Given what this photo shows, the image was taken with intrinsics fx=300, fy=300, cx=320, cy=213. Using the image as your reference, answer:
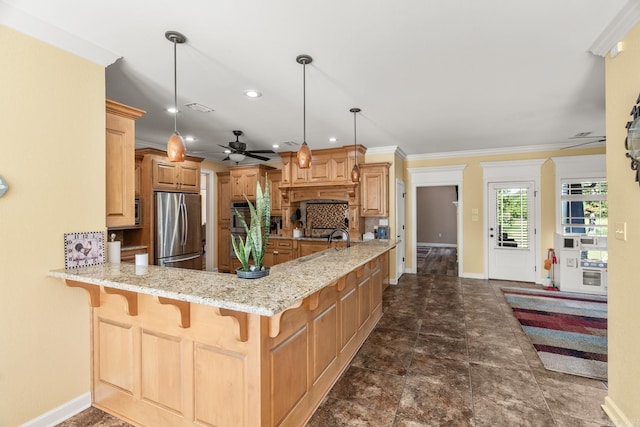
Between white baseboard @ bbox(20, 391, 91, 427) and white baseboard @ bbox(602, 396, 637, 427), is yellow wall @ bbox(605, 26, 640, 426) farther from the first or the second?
white baseboard @ bbox(20, 391, 91, 427)

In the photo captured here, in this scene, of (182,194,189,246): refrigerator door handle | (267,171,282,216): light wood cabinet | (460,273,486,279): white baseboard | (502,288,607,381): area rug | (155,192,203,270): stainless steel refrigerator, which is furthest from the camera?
(267,171,282,216): light wood cabinet

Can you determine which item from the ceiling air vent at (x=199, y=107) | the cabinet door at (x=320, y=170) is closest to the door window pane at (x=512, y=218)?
the cabinet door at (x=320, y=170)

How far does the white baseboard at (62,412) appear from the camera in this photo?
1898 mm

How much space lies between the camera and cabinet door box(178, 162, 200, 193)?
4.83 meters

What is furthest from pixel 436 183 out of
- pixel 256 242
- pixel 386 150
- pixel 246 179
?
pixel 256 242

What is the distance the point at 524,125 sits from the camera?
4.23m

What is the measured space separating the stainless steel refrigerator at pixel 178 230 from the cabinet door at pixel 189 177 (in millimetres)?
132

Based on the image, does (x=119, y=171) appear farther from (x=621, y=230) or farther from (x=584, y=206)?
(x=584, y=206)

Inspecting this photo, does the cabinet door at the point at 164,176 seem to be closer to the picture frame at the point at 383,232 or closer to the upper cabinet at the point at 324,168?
the upper cabinet at the point at 324,168

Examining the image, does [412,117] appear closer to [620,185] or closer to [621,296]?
[620,185]

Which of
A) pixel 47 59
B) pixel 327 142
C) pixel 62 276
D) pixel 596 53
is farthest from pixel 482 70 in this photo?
pixel 62 276

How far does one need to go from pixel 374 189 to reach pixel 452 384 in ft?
11.4

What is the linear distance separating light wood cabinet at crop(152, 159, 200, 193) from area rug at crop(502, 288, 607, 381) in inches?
200

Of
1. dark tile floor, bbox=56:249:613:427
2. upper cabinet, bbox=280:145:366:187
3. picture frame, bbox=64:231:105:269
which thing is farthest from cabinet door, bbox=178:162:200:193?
dark tile floor, bbox=56:249:613:427
